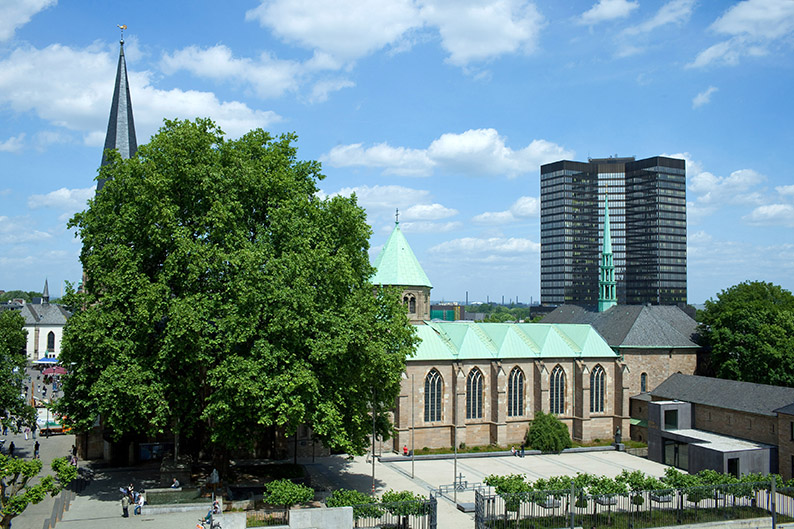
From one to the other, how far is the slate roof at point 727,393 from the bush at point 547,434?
360 inches

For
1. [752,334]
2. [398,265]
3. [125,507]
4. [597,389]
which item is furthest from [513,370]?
[125,507]

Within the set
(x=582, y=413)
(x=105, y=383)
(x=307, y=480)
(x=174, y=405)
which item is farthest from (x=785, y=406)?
(x=105, y=383)

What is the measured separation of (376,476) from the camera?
4191cm

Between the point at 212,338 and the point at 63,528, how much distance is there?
34.3 feet

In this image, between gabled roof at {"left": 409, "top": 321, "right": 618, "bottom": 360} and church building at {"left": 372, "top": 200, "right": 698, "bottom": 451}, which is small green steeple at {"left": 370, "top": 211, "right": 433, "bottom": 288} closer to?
church building at {"left": 372, "top": 200, "right": 698, "bottom": 451}

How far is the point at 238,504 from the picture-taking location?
3259 cm

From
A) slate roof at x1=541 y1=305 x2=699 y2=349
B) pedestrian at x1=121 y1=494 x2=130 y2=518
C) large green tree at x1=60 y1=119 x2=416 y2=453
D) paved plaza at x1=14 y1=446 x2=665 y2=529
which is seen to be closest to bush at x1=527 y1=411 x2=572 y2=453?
paved plaza at x1=14 y1=446 x2=665 y2=529

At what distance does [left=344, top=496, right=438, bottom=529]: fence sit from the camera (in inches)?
1151

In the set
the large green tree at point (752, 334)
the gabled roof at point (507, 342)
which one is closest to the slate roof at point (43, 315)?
the gabled roof at point (507, 342)

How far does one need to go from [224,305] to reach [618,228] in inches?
6101

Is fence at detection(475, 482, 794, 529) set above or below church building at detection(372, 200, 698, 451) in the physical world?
below

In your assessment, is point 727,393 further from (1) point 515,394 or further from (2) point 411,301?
(2) point 411,301

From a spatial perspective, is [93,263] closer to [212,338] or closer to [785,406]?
[212,338]

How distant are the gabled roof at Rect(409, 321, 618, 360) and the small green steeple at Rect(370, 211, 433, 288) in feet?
13.6
